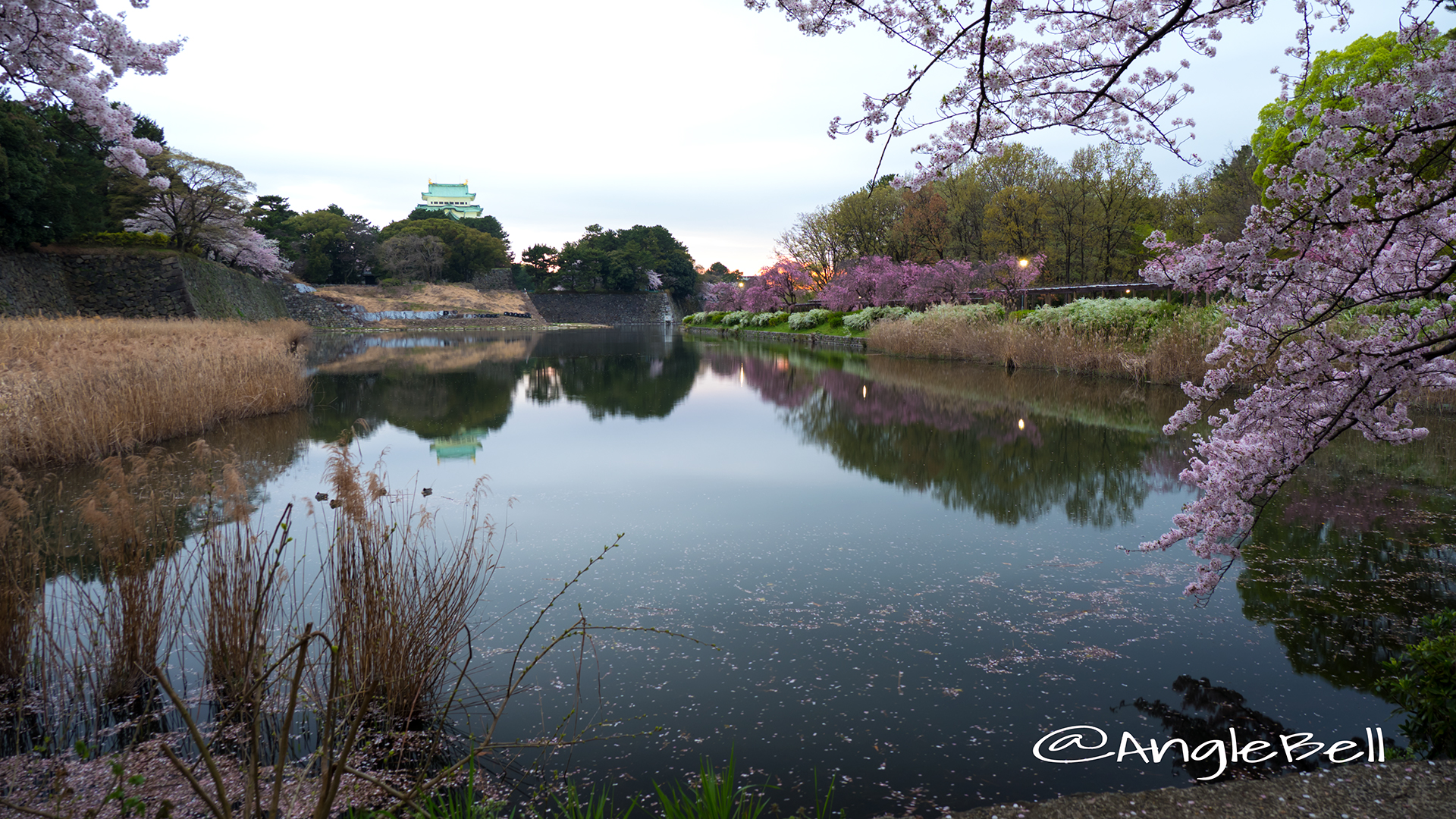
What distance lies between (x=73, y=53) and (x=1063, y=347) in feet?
46.4

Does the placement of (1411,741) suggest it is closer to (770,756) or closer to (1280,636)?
(1280,636)

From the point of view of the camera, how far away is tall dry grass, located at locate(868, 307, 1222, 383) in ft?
38.5

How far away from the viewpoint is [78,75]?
13.1 feet

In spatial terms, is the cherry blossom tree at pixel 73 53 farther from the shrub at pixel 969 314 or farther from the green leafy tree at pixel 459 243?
the green leafy tree at pixel 459 243

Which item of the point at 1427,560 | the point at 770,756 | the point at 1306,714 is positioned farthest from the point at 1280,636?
the point at 770,756

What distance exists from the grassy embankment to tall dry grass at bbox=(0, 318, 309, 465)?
12.9 m

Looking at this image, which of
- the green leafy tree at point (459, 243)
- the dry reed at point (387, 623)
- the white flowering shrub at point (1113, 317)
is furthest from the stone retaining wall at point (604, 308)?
the dry reed at point (387, 623)

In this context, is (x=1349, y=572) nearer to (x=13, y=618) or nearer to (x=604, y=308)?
(x=13, y=618)

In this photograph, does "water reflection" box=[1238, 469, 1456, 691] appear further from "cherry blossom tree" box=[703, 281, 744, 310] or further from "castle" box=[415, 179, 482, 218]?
"castle" box=[415, 179, 482, 218]

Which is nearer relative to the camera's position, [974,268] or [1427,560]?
[1427,560]

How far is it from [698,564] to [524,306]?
54.5m

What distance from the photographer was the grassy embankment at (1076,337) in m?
11.9

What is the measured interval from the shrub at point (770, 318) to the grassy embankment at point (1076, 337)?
1630cm

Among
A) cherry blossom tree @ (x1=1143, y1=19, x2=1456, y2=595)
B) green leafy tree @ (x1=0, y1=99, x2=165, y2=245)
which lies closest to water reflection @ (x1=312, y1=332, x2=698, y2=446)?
cherry blossom tree @ (x1=1143, y1=19, x2=1456, y2=595)
